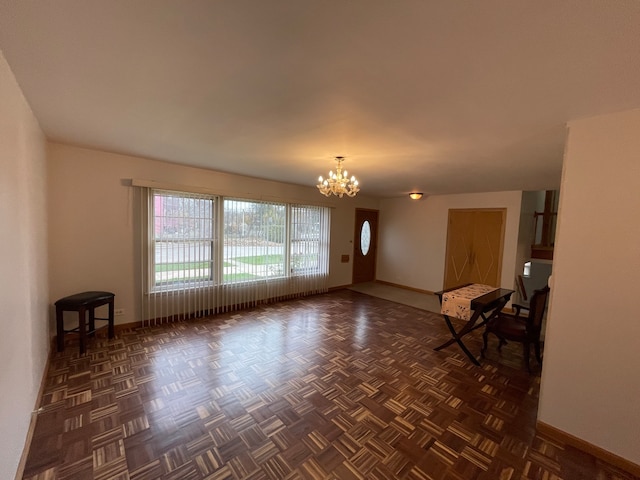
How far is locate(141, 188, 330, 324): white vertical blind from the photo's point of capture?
3881 mm

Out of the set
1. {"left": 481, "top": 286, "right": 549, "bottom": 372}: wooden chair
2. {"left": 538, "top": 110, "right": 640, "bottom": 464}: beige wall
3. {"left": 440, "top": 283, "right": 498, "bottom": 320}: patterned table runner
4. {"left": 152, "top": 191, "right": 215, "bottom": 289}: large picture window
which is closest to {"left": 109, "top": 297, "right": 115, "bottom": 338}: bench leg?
{"left": 152, "top": 191, "right": 215, "bottom": 289}: large picture window

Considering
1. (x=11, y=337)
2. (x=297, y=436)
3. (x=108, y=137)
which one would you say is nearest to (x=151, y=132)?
(x=108, y=137)

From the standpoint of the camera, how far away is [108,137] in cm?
278

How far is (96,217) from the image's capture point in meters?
3.41

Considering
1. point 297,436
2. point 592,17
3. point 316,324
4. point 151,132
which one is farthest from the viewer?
point 316,324

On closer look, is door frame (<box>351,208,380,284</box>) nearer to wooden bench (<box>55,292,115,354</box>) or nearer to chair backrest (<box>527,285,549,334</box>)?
chair backrest (<box>527,285,549,334</box>)

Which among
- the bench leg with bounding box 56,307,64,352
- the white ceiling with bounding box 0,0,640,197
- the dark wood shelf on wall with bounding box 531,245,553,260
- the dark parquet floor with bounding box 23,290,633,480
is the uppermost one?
the white ceiling with bounding box 0,0,640,197

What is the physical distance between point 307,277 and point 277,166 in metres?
2.77

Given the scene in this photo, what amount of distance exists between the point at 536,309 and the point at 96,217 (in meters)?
5.38

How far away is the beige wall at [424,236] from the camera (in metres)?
5.21

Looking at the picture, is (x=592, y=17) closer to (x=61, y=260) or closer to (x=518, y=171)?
(x=518, y=171)

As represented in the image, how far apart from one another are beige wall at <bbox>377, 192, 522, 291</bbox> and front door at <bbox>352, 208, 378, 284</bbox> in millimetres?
192

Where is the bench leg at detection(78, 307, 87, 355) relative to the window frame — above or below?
below

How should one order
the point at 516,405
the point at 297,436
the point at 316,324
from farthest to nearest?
the point at 316,324 < the point at 516,405 < the point at 297,436
